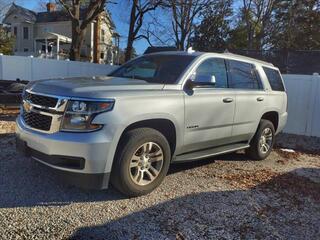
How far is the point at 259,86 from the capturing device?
22.4 ft

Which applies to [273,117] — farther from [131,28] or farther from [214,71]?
[131,28]

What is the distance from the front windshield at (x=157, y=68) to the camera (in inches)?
211

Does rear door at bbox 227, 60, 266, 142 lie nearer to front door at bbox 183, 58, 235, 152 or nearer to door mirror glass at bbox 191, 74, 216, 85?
front door at bbox 183, 58, 235, 152

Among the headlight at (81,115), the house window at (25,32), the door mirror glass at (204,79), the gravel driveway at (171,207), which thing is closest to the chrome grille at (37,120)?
the headlight at (81,115)

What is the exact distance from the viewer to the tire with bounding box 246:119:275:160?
6863 mm

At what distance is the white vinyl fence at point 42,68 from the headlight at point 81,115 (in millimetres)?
15032

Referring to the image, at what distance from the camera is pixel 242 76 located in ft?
21.2

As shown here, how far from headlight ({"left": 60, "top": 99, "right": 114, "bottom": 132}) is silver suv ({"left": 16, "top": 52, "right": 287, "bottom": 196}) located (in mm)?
11

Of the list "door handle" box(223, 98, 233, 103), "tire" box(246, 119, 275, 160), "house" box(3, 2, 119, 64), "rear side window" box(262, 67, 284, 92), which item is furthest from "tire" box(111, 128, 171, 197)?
"house" box(3, 2, 119, 64)

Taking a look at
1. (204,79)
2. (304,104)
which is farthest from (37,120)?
(304,104)

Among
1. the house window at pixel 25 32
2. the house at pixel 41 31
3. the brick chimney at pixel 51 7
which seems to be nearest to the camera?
the brick chimney at pixel 51 7

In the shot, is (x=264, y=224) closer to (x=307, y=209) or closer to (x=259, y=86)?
(x=307, y=209)

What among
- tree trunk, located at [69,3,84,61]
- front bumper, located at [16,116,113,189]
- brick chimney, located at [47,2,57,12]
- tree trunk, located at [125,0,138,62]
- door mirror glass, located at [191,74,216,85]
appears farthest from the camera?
brick chimney, located at [47,2,57,12]

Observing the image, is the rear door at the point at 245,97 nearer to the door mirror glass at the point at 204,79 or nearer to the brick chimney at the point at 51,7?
the door mirror glass at the point at 204,79
